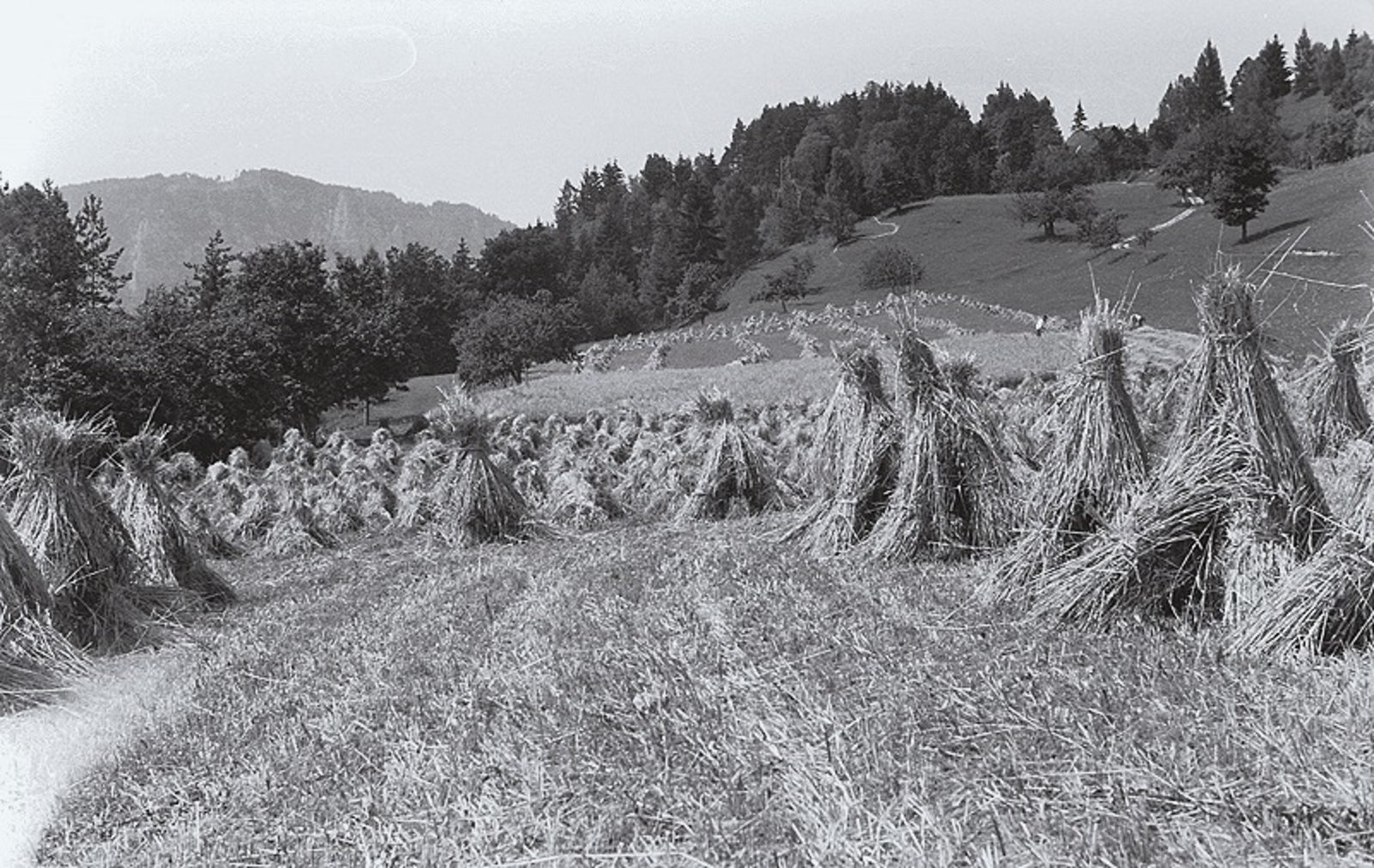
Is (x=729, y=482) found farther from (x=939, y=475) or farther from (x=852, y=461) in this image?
(x=939, y=475)

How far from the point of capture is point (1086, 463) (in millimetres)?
8039

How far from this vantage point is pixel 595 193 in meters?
184

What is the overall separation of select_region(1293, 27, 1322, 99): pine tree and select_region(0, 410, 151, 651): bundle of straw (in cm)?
18289

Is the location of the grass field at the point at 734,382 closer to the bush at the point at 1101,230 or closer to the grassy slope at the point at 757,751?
the grassy slope at the point at 757,751

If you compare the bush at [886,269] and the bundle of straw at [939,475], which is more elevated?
the bush at [886,269]

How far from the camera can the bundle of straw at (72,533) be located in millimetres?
9688

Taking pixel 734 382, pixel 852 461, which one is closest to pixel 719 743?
pixel 852 461

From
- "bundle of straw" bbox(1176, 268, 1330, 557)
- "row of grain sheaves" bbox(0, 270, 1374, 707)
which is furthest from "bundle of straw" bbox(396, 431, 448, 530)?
Result: "bundle of straw" bbox(1176, 268, 1330, 557)

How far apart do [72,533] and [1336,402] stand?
1567 centimetres

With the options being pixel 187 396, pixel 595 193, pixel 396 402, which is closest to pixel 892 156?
pixel 595 193

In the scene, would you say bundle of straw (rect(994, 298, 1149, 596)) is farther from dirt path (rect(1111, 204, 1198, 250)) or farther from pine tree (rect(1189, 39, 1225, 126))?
pine tree (rect(1189, 39, 1225, 126))

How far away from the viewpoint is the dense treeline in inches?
1837

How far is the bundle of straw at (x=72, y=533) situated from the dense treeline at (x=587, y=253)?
806 inches

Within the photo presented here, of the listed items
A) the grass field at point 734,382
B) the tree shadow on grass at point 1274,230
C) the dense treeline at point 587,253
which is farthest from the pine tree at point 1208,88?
the grass field at point 734,382
